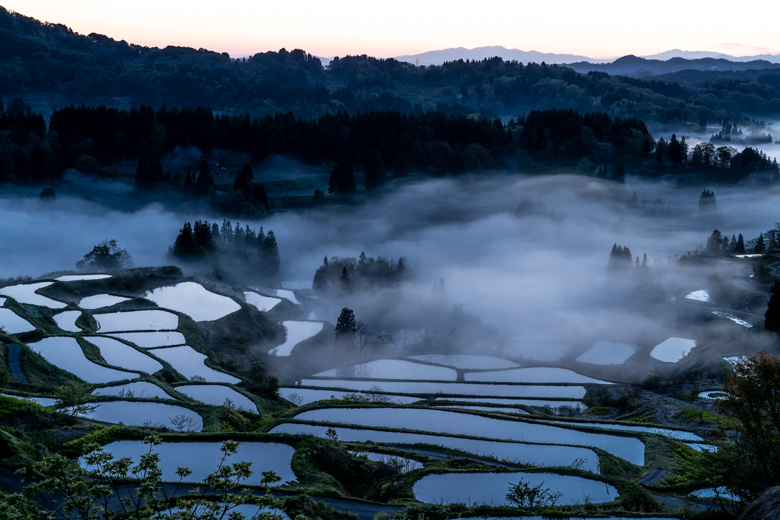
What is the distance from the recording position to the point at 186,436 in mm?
32188

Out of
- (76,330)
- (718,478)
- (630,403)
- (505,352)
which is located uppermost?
(718,478)

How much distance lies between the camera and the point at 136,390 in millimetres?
44562

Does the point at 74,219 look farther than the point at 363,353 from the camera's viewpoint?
Yes

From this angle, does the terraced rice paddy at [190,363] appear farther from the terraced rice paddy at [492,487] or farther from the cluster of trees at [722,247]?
the cluster of trees at [722,247]

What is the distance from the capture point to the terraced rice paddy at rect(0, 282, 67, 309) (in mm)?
64312

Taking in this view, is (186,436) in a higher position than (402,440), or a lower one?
higher

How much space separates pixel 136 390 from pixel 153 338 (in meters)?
16.6

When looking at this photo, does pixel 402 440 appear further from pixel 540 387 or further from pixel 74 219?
pixel 74 219

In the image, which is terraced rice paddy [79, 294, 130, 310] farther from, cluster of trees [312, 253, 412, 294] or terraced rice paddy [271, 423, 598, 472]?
cluster of trees [312, 253, 412, 294]

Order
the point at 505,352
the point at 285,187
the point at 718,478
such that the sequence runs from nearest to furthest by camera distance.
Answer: the point at 718,478, the point at 505,352, the point at 285,187

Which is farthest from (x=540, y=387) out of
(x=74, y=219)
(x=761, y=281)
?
(x=74, y=219)

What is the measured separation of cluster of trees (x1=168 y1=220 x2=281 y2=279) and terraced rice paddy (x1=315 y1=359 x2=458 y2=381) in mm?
52769

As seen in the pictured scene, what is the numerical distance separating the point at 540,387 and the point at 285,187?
127m

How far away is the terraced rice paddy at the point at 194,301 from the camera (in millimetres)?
74812
